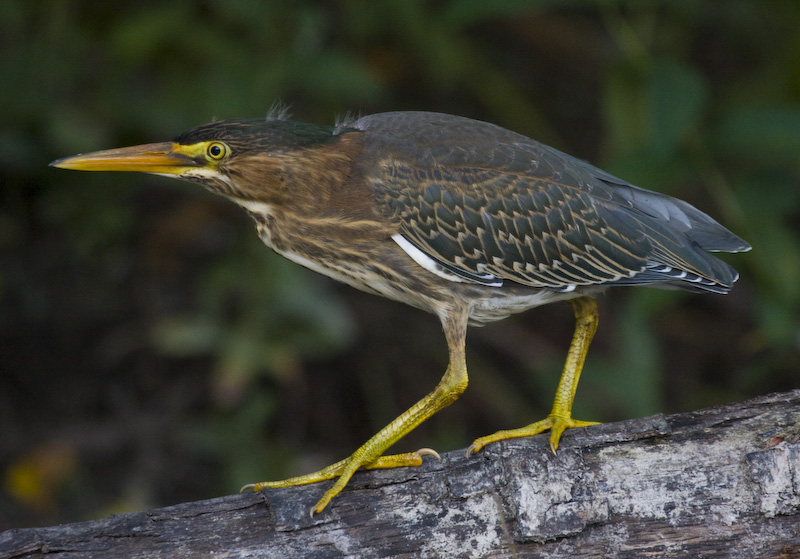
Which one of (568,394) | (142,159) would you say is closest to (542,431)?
(568,394)

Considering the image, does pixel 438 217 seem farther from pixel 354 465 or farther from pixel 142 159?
pixel 142 159

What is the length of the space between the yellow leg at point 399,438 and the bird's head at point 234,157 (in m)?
0.75

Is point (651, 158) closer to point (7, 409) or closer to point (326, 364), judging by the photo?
point (326, 364)

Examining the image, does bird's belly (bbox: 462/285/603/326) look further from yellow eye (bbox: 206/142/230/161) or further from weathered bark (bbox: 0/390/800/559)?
yellow eye (bbox: 206/142/230/161)

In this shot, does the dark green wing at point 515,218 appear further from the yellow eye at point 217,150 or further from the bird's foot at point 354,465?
the bird's foot at point 354,465

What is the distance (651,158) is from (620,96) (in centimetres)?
58

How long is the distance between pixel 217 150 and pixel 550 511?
1646mm

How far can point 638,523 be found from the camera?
266 cm

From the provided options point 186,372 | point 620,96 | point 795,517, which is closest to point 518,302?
point 795,517

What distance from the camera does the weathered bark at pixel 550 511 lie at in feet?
8.55

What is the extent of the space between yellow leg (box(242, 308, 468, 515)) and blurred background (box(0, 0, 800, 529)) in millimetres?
1176

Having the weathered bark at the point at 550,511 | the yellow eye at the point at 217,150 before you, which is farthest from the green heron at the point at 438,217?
the weathered bark at the point at 550,511

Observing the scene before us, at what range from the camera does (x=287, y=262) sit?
13.6ft

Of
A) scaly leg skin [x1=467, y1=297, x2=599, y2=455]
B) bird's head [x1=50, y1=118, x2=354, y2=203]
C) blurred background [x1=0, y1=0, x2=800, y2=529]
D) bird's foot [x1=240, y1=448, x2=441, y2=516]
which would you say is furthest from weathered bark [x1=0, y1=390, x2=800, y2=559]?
blurred background [x1=0, y1=0, x2=800, y2=529]
